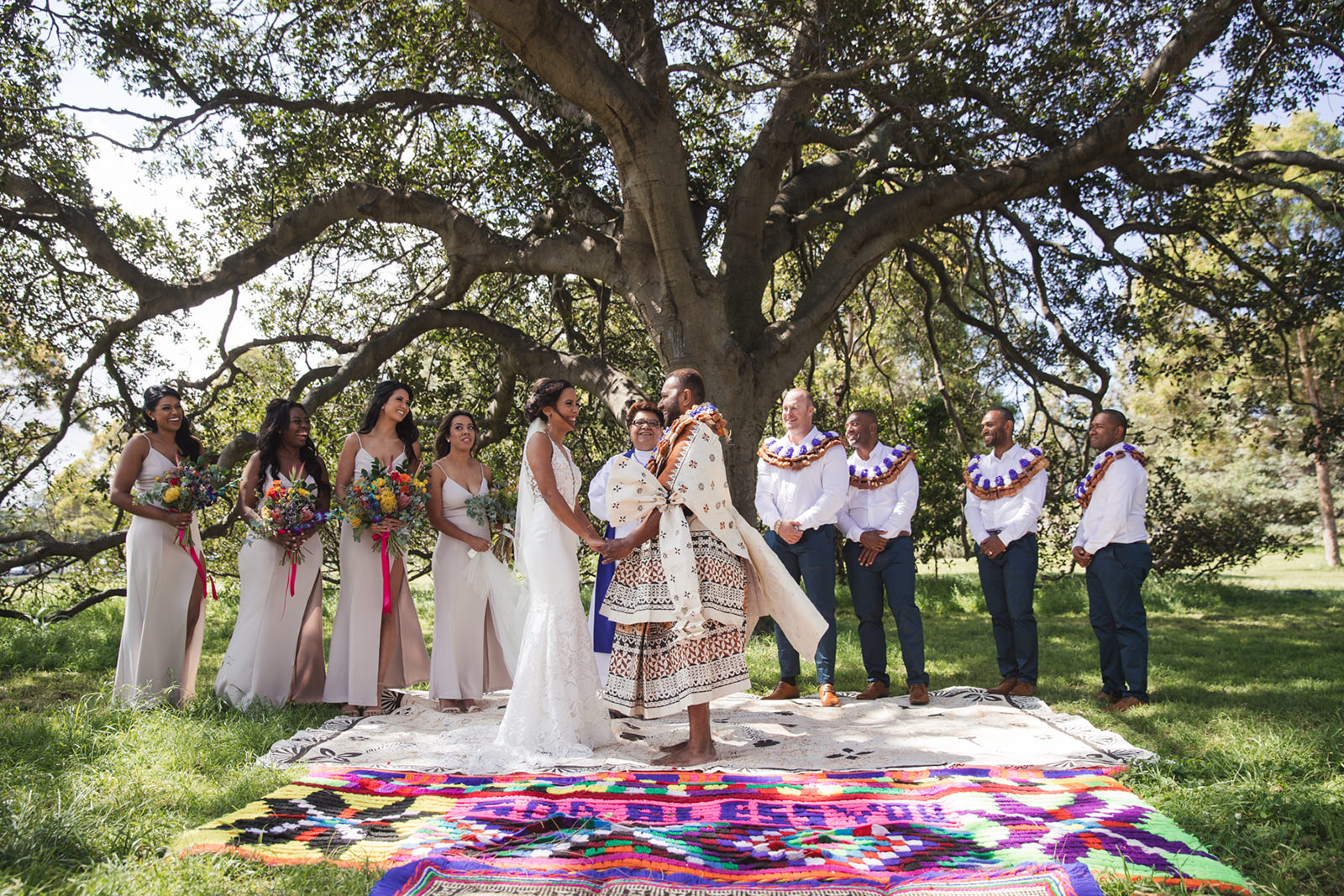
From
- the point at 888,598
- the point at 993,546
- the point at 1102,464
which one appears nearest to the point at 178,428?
the point at 888,598

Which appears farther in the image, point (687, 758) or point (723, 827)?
point (687, 758)

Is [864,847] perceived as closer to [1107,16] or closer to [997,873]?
[997,873]

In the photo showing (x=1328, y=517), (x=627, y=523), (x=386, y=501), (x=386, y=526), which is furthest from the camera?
(x=1328, y=517)

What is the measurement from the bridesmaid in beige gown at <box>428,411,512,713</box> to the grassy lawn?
0.92 m

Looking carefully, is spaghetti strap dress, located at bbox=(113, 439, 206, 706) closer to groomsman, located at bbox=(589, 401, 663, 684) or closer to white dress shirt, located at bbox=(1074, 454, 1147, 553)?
groomsman, located at bbox=(589, 401, 663, 684)

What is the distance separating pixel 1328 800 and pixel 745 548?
2928mm

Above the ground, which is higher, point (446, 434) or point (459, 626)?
point (446, 434)

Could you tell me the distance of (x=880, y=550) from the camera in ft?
22.3

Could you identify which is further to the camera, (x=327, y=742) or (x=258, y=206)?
(x=258, y=206)

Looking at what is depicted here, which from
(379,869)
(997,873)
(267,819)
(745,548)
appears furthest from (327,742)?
(997,873)

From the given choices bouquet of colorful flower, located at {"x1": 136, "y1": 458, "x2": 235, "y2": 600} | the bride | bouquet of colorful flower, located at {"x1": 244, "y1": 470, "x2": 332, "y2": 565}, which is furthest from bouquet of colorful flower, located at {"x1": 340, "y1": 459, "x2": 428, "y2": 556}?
the bride

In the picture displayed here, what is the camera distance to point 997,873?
303cm

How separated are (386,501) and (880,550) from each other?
147 inches

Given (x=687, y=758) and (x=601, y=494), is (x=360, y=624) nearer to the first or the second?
(x=601, y=494)
